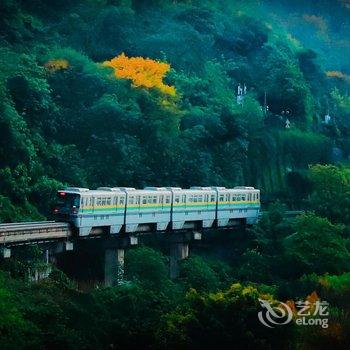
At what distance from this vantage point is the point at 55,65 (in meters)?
59.2

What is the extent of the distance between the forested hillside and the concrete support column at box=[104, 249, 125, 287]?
4.20 m

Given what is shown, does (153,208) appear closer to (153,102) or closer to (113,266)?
(113,266)

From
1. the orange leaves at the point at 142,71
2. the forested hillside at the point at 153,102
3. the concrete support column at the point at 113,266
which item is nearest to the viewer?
the concrete support column at the point at 113,266

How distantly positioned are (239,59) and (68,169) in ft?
91.0

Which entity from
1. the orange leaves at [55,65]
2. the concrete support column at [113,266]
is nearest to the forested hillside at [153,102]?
the orange leaves at [55,65]

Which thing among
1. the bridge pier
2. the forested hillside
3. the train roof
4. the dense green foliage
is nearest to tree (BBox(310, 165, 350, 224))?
the dense green foliage

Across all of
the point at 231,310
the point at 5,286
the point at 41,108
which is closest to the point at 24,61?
the point at 41,108

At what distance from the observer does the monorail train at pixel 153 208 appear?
43.2m

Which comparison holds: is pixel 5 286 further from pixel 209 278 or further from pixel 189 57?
pixel 189 57

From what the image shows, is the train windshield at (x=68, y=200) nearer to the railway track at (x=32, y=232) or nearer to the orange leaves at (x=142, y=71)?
the railway track at (x=32, y=232)

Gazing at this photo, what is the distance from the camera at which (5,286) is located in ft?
112

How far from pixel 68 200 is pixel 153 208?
6.02m

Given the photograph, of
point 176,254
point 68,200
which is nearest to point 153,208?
point 176,254

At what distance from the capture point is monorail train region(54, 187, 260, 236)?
43.2m
